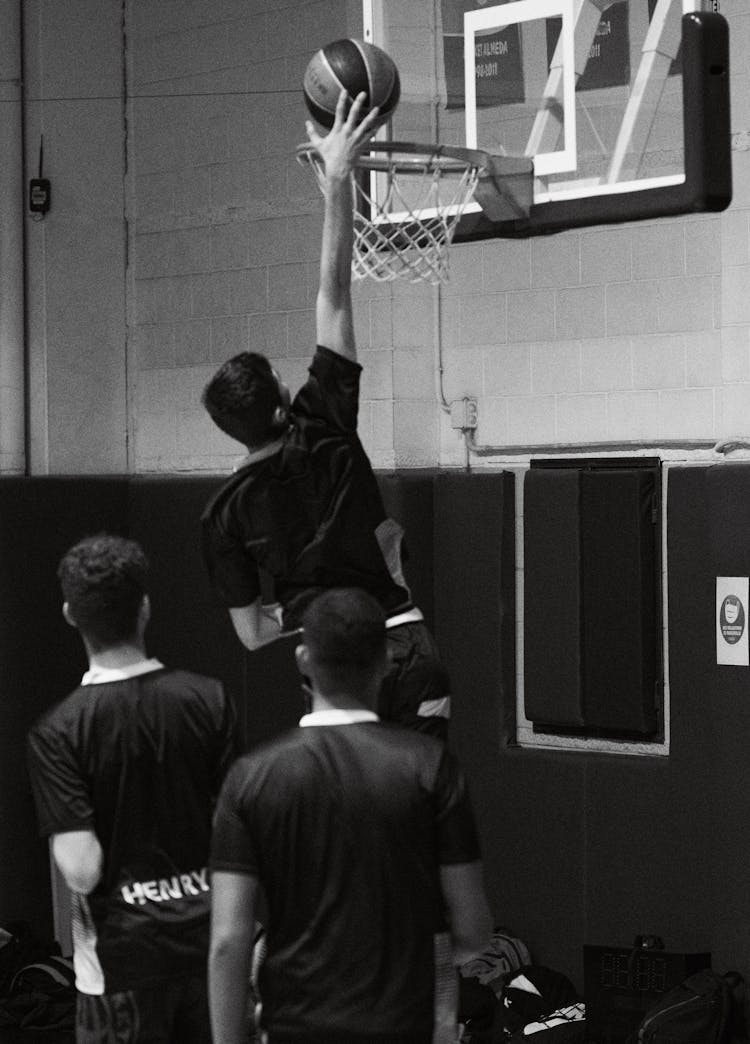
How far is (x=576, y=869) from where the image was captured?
23.8ft

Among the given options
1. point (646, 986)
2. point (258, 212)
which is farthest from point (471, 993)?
point (258, 212)

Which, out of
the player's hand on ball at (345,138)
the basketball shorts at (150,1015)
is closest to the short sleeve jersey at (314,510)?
the player's hand on ball at (345,138)

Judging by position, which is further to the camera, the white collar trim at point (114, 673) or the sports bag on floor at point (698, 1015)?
the sports bag on floor at point (698, 1015)

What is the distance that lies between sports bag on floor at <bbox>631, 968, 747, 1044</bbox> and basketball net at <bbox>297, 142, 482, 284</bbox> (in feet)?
9.93

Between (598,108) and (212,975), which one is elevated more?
(598,108)

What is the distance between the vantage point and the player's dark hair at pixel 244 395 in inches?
183

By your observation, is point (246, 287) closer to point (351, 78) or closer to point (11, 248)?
point (11, 248)

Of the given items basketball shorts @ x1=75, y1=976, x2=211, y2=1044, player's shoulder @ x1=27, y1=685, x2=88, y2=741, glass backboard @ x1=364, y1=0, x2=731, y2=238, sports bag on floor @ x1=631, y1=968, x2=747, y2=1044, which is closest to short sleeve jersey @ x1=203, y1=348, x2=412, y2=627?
glass backboard @ x1=364, y1=0, x2=731, y2=238

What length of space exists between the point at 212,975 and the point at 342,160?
8.24 ft

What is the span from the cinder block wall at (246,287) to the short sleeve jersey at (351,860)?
13.7 feet

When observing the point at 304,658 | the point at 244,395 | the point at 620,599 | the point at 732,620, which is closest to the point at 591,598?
the point at 620,599

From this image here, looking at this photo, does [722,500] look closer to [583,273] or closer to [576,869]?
[583,273]

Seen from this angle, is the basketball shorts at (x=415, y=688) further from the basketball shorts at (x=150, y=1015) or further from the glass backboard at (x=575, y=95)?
the glass backboard at (x=575, y=95)

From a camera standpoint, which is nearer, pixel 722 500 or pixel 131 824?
pixel 131 824
